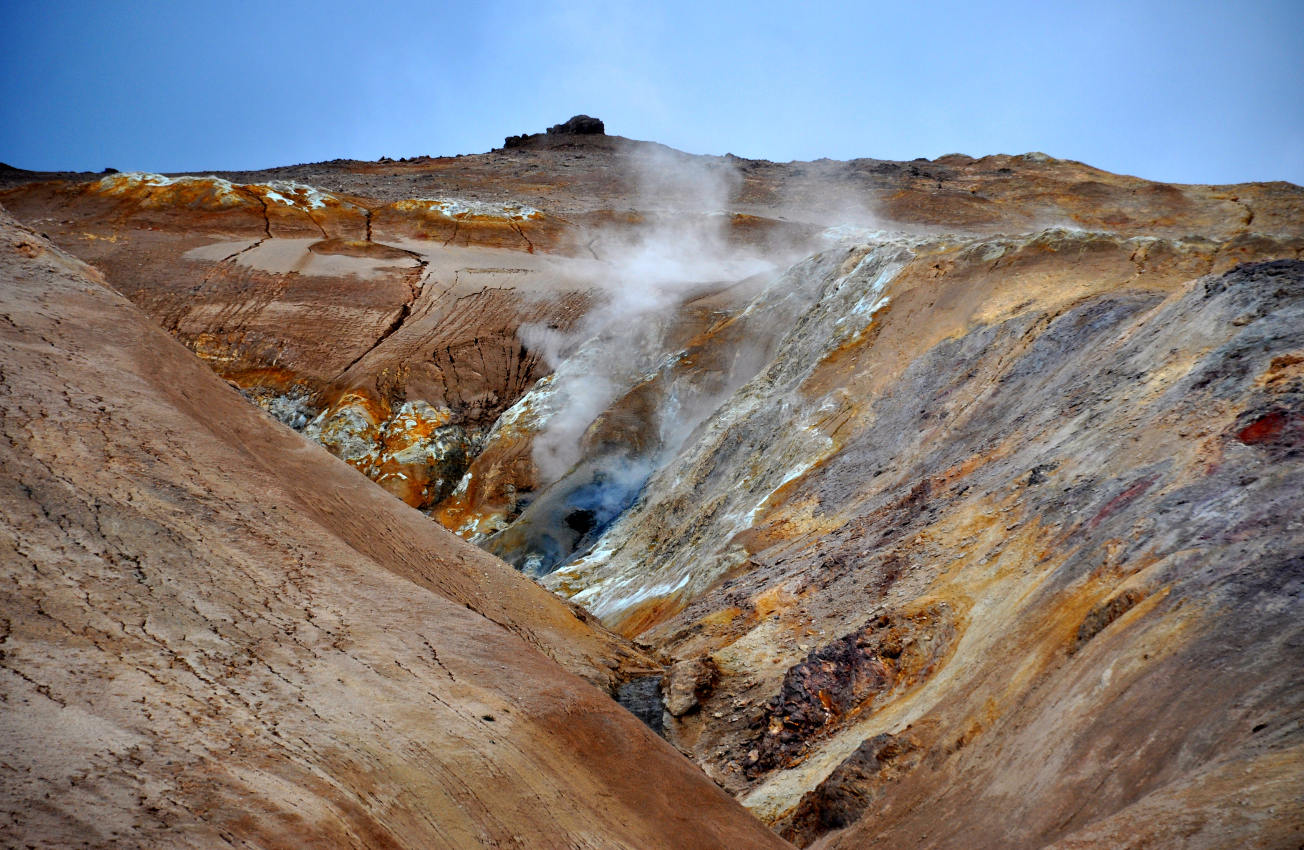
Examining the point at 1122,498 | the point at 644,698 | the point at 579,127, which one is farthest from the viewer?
the point at 579,127

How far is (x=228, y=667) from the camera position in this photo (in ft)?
15.9

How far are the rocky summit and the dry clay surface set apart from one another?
0.07 feet

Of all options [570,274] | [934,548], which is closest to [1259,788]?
[934,548]

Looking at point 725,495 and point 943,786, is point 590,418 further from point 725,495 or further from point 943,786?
point 943,786

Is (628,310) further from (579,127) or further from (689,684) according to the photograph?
(579,127)

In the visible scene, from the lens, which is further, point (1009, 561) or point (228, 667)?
point (1009, 561)

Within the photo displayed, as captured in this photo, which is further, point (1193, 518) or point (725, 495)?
point (725, 495)

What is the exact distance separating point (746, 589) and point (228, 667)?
7.24 meters

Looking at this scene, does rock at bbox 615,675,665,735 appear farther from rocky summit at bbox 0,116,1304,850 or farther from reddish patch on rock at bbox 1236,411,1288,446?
reddish patch on rock at bbox 1236,411,1288,446

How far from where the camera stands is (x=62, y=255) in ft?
26.6

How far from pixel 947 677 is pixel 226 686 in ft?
17.2

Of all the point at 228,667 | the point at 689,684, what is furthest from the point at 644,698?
the point at 228,667

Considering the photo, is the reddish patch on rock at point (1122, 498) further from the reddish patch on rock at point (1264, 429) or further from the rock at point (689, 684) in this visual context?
the rock at point (689, 684)

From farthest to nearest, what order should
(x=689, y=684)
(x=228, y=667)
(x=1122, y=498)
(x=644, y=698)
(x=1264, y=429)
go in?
(x=689, y=684) → (x=644, y=698) → (x=1122, y=498) → (x=1264, y=429) → (x=228, y=667)
